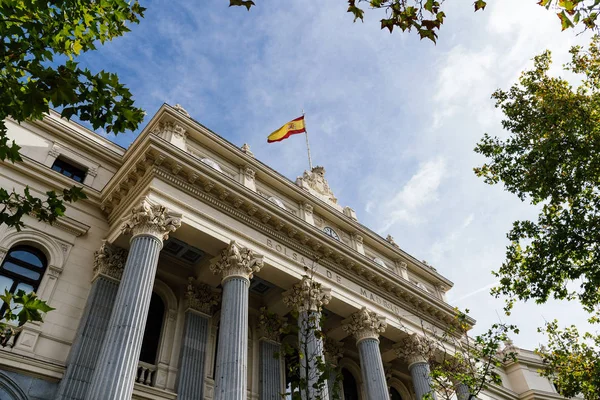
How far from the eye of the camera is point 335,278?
19828 mm

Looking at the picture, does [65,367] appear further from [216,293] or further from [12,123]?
[12,123]

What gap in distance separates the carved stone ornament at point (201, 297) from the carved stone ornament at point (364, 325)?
5733 mm

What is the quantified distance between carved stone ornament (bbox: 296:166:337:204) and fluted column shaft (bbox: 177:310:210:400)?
364 inches

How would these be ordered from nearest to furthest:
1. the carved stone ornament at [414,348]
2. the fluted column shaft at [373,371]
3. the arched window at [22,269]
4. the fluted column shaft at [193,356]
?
the arched window at [22,269] < the fluted column shaft at [193,356] < the fluted column shaft at [373,371] < the carved stone ornament at [414,348]

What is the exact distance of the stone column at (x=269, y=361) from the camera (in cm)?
1778

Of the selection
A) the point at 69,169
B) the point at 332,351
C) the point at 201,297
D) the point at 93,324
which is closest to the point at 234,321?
the point at 201,297

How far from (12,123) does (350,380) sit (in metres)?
18.2

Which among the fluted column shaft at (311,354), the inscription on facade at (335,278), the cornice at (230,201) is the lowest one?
the fluted column shaft at (311,354)

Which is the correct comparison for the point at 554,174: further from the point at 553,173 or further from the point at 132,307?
the point at 132,307

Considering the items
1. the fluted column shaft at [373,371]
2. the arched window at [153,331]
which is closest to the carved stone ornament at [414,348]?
the fluted column shaft at [373,371]

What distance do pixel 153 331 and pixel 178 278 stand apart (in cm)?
224

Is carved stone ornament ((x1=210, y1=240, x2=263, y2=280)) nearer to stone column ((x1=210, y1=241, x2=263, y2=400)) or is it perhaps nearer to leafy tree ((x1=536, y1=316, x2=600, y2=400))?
stone column ((x1=210, y1=241, x2=263, y2=400))

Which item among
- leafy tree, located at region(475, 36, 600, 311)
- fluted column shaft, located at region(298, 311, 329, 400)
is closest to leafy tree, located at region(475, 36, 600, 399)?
leafy tree, located at region(475, 36, 600, 311)

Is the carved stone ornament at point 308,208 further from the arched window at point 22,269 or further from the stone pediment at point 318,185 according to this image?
the arched window at point 22,269
